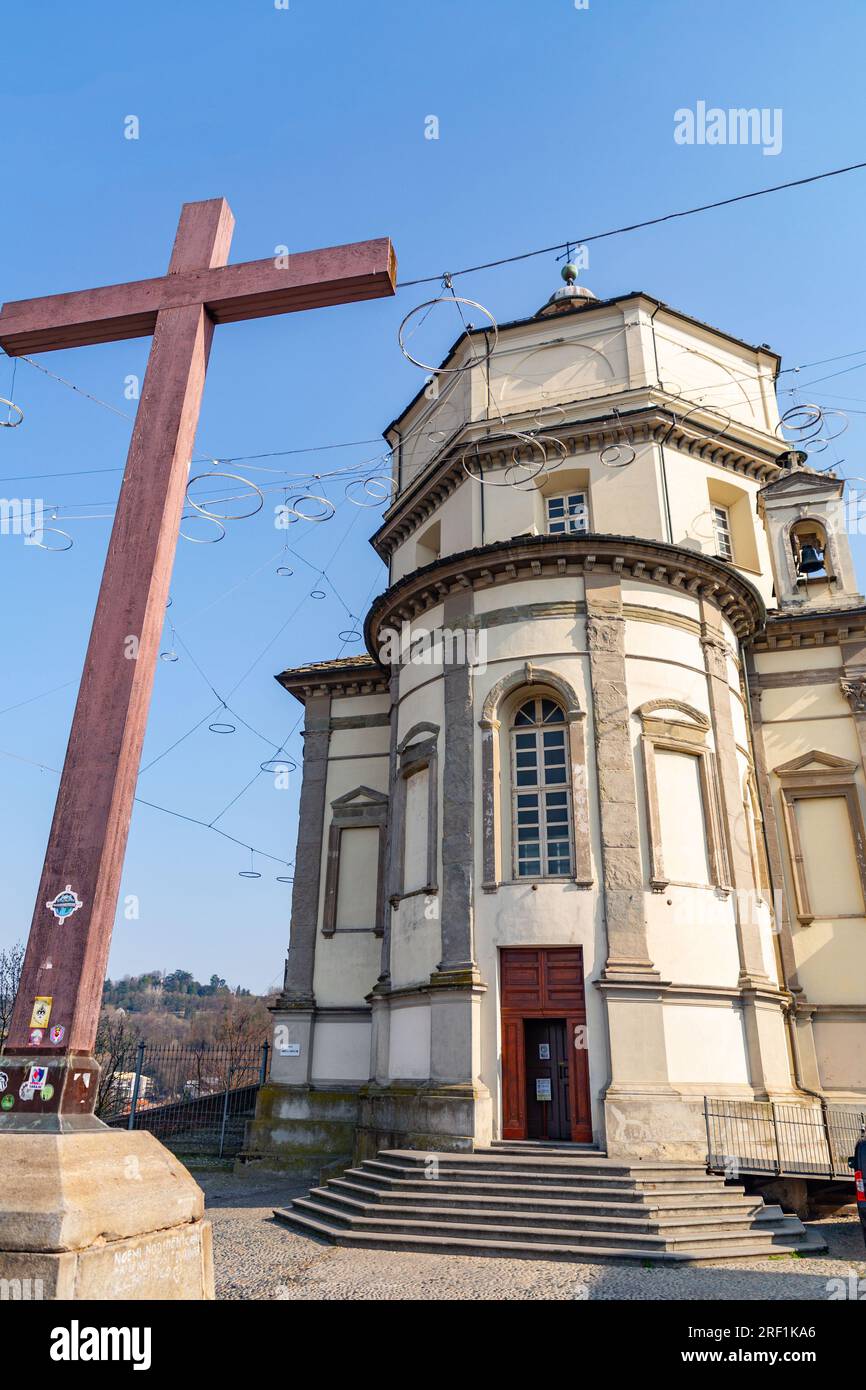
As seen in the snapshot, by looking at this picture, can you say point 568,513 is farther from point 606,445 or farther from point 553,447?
point 606,445

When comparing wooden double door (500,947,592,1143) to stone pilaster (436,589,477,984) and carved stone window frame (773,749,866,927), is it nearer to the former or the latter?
stone pilaster (436,589,477,984)

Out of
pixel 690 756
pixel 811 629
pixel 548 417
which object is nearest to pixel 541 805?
pixel 690 756

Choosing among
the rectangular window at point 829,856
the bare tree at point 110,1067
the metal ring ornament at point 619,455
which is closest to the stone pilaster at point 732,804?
the rectangular window at point 829,856

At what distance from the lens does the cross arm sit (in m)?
7.70

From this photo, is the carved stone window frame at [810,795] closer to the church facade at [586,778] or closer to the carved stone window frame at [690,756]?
the church facade at [586,778]

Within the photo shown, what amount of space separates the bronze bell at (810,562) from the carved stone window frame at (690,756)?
6.62 meters

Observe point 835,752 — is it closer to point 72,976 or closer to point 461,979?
point 461,979

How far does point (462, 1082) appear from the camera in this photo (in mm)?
15641

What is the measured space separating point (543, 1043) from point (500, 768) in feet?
16.4

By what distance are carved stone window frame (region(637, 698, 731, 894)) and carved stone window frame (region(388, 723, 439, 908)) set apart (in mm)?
4060

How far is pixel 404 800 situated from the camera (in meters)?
19.6

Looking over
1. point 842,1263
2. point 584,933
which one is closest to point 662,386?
point 584,933

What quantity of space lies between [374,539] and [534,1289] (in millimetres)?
19133

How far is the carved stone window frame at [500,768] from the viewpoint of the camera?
16.5m
